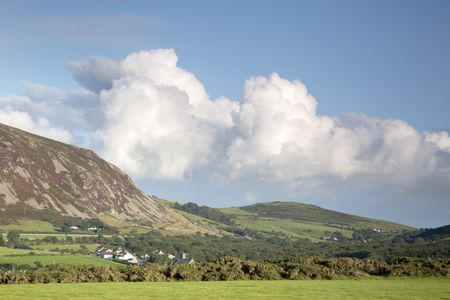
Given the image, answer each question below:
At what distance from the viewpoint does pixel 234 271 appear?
169 feet

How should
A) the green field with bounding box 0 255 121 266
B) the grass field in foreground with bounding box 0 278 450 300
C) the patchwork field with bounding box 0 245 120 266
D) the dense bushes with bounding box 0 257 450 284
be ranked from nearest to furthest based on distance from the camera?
the grass field in foreground with bounding box 0 278 450 300 → the dense bushes with bounding box 0 257 450 284 → the green field with bounding box 0 255 121 266 → the patchwork field with bounding box 0 245 120 266

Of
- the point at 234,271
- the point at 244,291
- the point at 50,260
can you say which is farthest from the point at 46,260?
the point at 244,291

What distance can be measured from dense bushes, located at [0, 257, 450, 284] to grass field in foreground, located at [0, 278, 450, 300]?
23.6 feet

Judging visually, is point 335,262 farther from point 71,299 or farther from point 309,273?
point 71,299

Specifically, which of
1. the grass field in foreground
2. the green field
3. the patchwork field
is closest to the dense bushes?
the grass field in foreground

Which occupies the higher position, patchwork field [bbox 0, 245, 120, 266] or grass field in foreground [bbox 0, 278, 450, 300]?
grass field in foreground [bbox 0, 278, 450, 300]

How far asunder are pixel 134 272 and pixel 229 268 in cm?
869

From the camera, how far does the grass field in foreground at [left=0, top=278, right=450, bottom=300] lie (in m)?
35.4

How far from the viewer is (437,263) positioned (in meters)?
55.1

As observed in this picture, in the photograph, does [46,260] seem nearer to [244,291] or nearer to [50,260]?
[50,260]

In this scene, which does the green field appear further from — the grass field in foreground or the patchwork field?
the grass field in foreground

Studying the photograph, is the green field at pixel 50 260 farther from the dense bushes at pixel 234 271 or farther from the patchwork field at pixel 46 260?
the dense bushes at pixel 234 271

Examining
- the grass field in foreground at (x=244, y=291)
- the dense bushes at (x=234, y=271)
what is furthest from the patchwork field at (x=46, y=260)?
the grass field in foreground at (x=244, y=291)

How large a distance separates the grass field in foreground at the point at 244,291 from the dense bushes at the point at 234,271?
7.19 m
